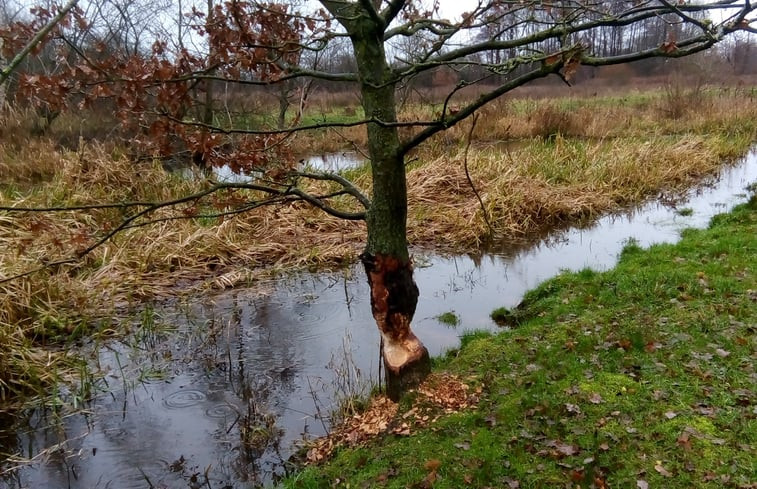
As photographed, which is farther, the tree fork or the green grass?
the green grass

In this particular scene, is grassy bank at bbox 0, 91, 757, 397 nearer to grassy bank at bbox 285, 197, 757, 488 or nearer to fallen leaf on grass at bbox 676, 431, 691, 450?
grassy bank at bbox 285, 197, 757, 488

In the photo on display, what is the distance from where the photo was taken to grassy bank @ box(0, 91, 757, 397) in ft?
19.7

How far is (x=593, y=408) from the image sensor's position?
3.60m

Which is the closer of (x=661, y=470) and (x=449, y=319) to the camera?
(x=661, y=470)

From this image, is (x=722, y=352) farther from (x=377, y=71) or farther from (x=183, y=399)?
(x=183, y=399)

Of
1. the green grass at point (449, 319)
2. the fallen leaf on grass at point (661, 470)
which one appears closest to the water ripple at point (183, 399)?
the green grass at point (449, 319)

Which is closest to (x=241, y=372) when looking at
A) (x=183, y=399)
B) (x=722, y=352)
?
(x=183, y=399)

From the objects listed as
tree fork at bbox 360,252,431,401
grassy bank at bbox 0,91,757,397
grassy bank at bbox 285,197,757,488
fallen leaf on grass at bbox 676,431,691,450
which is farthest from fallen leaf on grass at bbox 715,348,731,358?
grassy bank at bbox 0,91,757,397

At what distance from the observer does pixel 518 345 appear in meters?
4.82

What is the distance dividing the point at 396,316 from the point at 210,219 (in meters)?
6.49

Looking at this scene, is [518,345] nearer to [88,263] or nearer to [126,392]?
[126,392]

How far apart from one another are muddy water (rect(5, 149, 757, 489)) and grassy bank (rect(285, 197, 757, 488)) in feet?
2.53

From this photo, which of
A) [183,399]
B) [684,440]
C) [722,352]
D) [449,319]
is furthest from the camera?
[449,319]

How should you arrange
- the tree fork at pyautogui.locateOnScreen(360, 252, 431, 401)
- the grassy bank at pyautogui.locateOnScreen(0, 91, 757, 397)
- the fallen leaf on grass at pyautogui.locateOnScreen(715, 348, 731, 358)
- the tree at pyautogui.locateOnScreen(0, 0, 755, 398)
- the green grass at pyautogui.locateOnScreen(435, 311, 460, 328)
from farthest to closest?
1. the green grass at pyautogui.locateOnScreen(435, 311, 460, 328)
2. the grassy bank at pyautogui.locateOnScreen(0, 91, 757, 397)
3. the fallen leaf on grass at pyautogui.locateOnScreen(715, 348, 731, 358)
4. the tree fork at pyautogui.locateOnScreen(360, 252, 431, 401)
5. the tree at pyautogui.locateOnScreen(0, 0, 755, 398)
